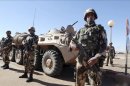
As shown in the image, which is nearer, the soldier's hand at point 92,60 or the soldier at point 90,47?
the soldier's hand at point 92,60

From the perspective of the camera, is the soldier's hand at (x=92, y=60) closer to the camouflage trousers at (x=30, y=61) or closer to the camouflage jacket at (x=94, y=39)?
the camouflage jacket at (x=94, y=39)

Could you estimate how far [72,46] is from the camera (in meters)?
4.57

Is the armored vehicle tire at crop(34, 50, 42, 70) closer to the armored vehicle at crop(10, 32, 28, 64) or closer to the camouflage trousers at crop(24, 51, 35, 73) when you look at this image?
the camouflage trousers at crop(24, 51, 35, 73)

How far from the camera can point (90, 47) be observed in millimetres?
4512

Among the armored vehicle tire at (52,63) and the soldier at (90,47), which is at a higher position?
the soldier at (90,47)

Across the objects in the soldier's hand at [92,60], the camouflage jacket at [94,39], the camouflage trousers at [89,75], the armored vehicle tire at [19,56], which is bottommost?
the armored vehicle tire at [19,56]

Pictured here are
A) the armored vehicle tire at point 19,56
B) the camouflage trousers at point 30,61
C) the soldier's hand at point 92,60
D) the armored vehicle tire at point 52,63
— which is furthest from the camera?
the armored vehicle tire at point 19,56

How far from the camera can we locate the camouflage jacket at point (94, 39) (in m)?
4.44

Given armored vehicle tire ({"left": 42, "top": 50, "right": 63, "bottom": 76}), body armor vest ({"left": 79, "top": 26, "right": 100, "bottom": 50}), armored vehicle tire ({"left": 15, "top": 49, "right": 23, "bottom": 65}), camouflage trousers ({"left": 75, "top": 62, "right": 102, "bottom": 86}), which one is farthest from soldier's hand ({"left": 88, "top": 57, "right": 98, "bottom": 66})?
armored vehicle tire ({"left": 15, "top": 49, "right": 23, "bottom": 65})

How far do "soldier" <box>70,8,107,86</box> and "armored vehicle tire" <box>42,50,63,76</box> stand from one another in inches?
179

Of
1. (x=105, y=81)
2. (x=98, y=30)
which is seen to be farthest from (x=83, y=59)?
(x=105, y=81)

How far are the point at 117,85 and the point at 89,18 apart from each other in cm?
447

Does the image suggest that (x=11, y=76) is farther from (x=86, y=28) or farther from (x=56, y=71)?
(x=86, y=28)

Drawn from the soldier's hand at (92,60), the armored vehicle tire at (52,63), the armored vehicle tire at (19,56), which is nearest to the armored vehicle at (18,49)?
the armored vehicle tire at (19,56)
